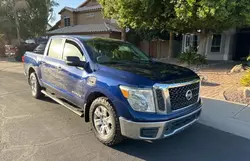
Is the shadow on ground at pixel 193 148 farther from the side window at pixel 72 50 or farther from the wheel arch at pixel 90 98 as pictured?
the side window at pixel 72 50

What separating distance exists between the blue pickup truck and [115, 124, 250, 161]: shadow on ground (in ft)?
1.31

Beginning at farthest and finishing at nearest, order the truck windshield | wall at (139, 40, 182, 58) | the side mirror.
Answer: wall at (139, 40, 182, 58)
the truck windshield
the side mirror

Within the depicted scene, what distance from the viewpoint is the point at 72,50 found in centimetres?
450

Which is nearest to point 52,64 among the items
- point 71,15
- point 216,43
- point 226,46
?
point 226,46

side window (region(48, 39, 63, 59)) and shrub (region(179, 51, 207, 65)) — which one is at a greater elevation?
side window (region(48, 39, 63, 59))

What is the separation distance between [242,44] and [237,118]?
14511 millimetres

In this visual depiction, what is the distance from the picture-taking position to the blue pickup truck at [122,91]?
3082 mm

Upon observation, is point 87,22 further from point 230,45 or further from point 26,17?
point 230,45

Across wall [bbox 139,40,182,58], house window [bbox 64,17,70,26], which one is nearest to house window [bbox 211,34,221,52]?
wall [bbox 139,40,182,58]

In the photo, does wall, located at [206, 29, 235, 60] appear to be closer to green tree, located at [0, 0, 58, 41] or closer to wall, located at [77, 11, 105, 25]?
wall, located at [77, 11, 105, 25]

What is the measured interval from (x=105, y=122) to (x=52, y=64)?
7.40 feet

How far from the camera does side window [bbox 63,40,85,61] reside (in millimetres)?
4197

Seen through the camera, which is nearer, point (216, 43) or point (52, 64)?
point (52, 64)

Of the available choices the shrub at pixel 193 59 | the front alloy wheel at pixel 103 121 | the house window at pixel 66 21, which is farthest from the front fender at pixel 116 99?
the house window at pixel 66 21
